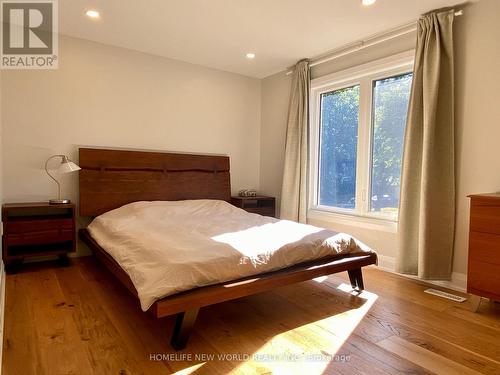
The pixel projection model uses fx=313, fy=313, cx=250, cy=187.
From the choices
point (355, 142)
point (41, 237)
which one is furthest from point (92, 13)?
point (355, 142)

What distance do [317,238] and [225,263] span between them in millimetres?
846

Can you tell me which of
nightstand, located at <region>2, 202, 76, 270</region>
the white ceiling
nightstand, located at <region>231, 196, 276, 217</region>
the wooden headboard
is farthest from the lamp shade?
nightstand, located at <region>231, 196, 276, 217</region>

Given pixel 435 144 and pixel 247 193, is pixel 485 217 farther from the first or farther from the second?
pixel 247 193

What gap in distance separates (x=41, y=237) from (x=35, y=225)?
133 millimetres

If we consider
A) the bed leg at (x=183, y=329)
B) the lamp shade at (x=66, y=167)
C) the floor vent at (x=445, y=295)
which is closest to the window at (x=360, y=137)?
the floor vent at (x=445, y=295)

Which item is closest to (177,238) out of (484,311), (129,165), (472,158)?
(129,165)

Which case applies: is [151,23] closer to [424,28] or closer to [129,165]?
[129,165]

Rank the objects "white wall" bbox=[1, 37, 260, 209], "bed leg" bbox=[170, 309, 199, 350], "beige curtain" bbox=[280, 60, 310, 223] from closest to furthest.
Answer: "bed leg" bbox=[170, 309, 199, 350] → "white wall" bbox=[1, 37, 260, 209] → "beige curtain" bbox=[280, 60, 310, 223]

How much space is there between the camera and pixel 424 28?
9.21 feet

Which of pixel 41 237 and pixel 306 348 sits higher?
pixel 41 237

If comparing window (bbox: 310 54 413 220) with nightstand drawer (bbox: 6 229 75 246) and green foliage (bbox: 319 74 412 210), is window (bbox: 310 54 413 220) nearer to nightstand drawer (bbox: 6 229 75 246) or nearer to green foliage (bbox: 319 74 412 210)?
green foliage (bbox: 319 74 412 210)

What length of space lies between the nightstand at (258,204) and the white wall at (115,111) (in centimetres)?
42

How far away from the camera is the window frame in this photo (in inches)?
128

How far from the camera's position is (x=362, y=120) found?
356cm
